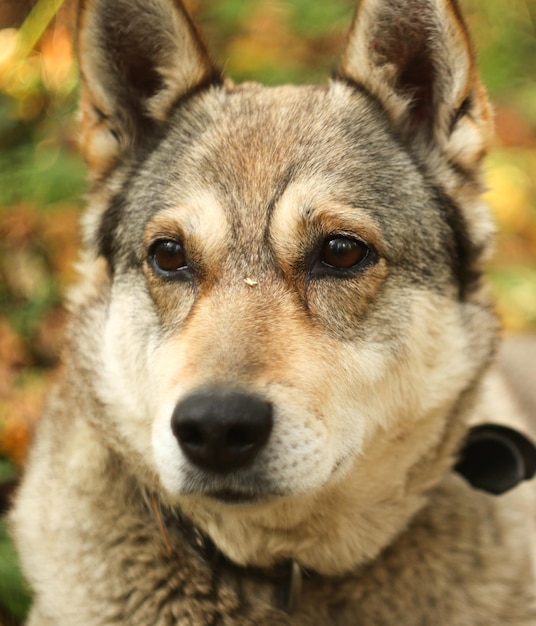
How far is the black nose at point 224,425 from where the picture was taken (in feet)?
7.58

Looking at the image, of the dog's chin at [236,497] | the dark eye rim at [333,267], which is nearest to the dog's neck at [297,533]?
the dog's chin at [236,497]

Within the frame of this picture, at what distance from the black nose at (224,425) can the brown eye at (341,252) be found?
0.72 m

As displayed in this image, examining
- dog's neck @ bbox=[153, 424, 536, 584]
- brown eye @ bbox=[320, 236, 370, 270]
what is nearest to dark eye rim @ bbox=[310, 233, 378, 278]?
brown eye @ bbox=[320, 236, 370, 270]

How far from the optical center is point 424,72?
3.18m

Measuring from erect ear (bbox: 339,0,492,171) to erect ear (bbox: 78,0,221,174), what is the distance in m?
0.64

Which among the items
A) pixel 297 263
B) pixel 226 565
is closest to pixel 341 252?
pixel 297 263

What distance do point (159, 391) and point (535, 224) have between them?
5195mm

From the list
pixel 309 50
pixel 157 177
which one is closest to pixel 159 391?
pixel 157 177

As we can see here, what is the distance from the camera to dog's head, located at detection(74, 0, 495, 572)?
2584 millimetres

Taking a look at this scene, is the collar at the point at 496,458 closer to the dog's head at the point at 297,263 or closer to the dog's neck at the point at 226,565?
the dog's head at the point at 297,263

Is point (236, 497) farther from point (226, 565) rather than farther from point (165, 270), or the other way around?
point (165, 270)

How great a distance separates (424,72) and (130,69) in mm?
1184

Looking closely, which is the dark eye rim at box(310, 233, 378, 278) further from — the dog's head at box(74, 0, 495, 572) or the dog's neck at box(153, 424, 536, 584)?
the dog's neck at box(153, 424, 536, 584)

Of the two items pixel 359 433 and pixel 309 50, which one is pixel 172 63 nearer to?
pixel 359 433
